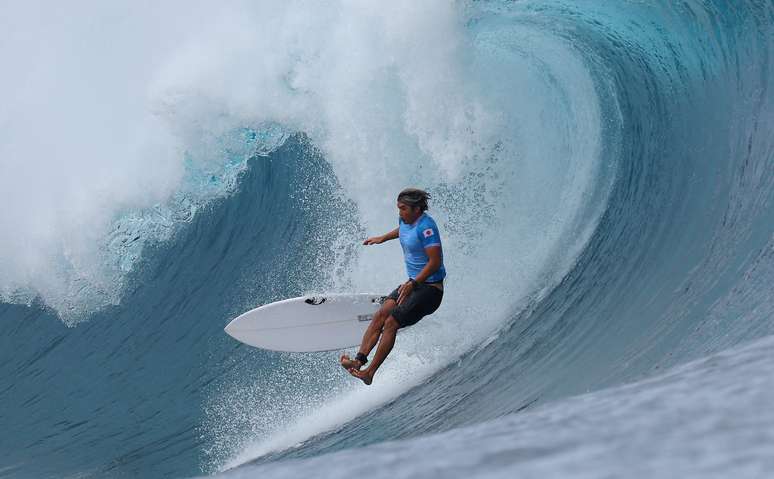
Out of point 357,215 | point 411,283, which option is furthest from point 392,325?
point 357,215

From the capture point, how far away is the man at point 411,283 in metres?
5.02

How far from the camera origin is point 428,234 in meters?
5.02

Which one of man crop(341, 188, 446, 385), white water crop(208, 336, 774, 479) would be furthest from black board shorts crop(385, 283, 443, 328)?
white water crop(208, 336, 774, 479)

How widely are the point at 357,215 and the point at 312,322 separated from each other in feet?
6.12

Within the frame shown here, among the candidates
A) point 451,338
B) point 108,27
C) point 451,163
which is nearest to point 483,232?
point 451,163

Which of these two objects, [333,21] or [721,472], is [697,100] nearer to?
[333,21]

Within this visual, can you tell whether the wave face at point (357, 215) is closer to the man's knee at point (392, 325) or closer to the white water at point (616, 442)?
the man's knee at point (392, 325)

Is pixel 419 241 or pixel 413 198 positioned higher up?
pixel 413 198

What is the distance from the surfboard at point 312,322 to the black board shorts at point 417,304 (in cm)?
102

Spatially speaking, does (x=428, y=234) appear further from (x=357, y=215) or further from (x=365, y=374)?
(x=357, y=215)

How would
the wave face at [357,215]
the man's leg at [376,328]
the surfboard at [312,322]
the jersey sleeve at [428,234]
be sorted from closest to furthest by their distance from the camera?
the jersey sleeve at [428,234] → the man's leg at [376,328] → the surfboard at [312,322] → the wave face at [357,215]

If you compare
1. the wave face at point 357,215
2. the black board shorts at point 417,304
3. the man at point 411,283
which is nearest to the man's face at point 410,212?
the man at point 411,283

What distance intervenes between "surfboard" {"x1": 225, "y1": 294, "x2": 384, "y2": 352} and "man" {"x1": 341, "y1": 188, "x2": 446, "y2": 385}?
0.96 m

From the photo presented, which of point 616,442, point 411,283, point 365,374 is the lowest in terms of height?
point 365,374
